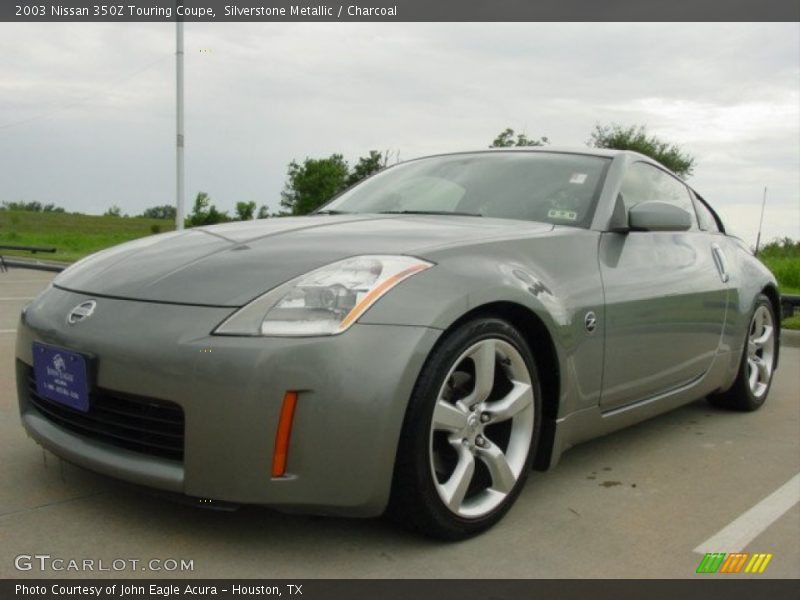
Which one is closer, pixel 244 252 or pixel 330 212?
pixel 244 252

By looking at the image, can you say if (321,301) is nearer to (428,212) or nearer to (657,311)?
(428,212)

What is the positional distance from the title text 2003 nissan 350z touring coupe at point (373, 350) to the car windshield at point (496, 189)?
1 centimetres

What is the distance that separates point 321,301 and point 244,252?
0.44m

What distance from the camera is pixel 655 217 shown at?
3.23 metres

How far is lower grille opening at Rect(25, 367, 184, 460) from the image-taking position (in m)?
2.21

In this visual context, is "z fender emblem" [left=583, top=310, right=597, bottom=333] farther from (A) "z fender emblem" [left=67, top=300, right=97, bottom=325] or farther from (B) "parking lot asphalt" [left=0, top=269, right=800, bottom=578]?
(A) "z fender emblem" [left=67, top=300, right=97, bottom=325]

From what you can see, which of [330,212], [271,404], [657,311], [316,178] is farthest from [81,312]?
[316,178]

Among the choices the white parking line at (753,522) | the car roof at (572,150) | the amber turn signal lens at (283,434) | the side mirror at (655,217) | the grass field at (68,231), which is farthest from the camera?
the grass field at (68,231)

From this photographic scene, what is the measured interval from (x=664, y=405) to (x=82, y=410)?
7.76ft

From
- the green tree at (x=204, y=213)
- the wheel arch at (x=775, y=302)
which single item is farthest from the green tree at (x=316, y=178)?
the wheel arch at (x=775, y=302)

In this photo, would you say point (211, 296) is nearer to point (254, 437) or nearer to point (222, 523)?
point (254, 437)

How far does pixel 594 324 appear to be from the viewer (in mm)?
2906

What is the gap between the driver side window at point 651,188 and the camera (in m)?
3.57

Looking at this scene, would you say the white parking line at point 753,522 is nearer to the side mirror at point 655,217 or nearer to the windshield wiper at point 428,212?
the side mirror at point 655,217
